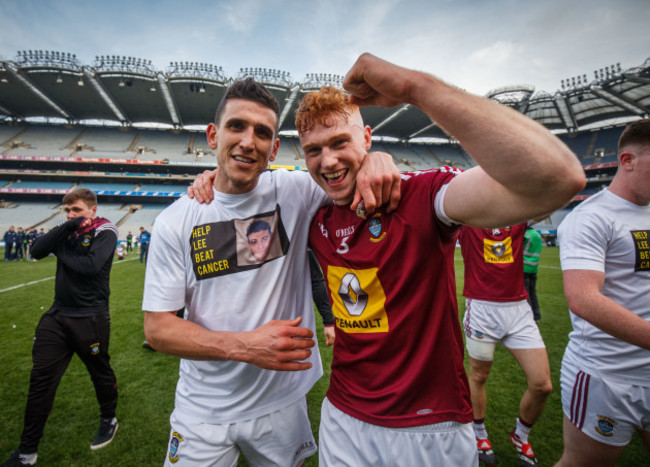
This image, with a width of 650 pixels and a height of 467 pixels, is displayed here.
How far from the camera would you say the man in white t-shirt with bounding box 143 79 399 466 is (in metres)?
1.73

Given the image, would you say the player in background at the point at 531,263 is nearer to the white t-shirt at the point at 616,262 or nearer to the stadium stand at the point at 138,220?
the white t-shirt at the point at 616,262

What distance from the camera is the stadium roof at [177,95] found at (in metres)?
25.4

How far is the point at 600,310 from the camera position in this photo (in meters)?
1.72

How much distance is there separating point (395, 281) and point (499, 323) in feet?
7.61

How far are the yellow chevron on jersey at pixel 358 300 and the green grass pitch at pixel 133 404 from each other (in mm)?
2065

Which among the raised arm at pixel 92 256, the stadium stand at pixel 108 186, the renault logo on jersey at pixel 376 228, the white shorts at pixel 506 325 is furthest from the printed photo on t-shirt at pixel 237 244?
the stadium stand at pixel 108 186

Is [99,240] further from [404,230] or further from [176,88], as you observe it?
[176,88]

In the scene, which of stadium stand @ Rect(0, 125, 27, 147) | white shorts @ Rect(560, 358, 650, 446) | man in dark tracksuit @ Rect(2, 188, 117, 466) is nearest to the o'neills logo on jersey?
white shorts @ Rect(560, 358, 650, 446)

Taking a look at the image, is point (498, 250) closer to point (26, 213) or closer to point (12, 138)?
point (26, 213)

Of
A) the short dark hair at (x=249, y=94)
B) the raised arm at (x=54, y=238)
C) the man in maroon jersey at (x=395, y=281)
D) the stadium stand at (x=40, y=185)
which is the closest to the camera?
the man in maroon jersey at (x=395, y=281)

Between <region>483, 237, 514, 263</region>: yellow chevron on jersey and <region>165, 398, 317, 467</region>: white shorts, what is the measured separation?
2.55 meters

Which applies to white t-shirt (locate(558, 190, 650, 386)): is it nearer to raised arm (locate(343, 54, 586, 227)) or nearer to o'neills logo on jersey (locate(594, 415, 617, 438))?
o'neills logo on jersey (locate(594, 415, 617, 438))

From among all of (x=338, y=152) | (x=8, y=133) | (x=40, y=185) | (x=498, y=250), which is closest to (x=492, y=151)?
(x=338, y=152)

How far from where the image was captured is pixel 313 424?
3271 millimetres
